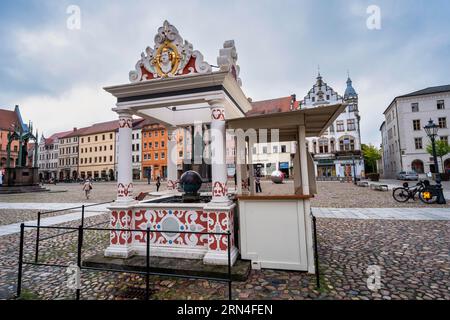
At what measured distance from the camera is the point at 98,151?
65062 mm

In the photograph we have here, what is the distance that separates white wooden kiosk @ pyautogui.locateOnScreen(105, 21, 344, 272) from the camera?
13.3 feet

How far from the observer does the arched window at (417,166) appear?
1541 inches

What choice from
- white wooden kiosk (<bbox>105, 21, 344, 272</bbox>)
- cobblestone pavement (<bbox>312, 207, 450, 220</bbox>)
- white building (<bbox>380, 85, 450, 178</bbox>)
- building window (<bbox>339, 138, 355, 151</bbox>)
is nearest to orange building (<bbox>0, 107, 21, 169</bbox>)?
white wooden kiosk (<bbox>105, 21, 344, 272</bbox>)

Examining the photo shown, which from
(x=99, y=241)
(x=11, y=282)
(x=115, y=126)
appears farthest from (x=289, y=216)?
(x=115, y=126)

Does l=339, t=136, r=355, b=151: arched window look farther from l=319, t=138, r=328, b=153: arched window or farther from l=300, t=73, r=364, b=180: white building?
l=319, t=138, r=328, b=153: arched window

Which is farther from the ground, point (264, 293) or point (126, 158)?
point (126, 158)

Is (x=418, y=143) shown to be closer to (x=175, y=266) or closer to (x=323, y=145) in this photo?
(x=323, y=145)

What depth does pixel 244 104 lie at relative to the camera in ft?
19.4

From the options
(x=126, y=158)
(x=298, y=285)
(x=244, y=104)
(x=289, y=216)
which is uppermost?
(x=244, y=104)

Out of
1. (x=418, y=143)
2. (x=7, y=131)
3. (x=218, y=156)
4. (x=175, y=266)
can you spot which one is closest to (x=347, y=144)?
(x=418, y=143)

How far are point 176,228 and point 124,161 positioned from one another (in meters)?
1.77

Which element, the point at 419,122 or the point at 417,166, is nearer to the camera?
the point at 417,166

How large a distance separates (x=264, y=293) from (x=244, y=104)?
4.23m
